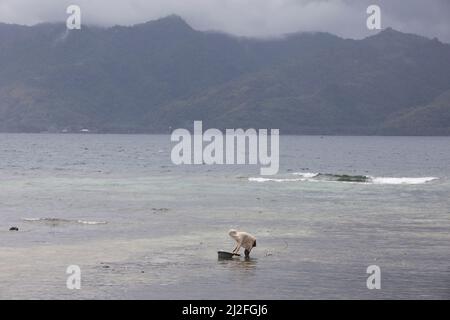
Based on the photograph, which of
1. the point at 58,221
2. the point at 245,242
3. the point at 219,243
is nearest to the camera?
the point at 245,242

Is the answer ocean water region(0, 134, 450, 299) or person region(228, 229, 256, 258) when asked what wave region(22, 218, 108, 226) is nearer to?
ocean water region(0, 134, 450, 299)

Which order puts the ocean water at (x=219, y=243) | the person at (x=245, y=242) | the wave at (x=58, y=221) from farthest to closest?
the wave at (x=58, y=221) < the person at (x=245, y=242) < the ocean water at (x=219, y=243)

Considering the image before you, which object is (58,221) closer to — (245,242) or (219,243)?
(219,243)

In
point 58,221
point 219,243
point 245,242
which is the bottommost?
point 219,243

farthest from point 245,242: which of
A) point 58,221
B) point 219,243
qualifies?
point 58,221

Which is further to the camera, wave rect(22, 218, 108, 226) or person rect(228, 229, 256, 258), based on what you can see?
wave rect(22, 218, 108, 226)

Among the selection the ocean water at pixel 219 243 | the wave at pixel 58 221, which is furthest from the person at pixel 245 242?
the wave at pixel 58 221

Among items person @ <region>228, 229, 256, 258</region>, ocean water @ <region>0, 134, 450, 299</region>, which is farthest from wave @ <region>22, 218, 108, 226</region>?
person @ <region>228, 229, 256, 258</region>

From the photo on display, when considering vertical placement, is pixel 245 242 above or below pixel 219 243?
above

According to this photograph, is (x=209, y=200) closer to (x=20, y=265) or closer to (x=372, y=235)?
(x=372, y=235)

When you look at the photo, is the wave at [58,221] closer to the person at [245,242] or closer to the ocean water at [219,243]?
the ocean water at [219,243]

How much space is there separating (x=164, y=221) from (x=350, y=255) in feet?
45.9

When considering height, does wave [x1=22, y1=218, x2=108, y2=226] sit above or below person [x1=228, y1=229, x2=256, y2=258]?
above
